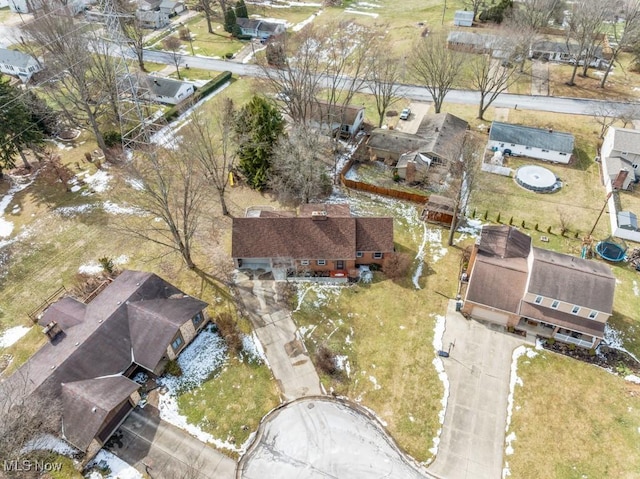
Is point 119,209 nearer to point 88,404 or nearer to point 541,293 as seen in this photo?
point 88,404

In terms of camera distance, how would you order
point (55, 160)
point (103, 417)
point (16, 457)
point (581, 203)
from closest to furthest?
1. point (16, 457)
2. point (103, 417)
3. point (581, 203)
4. point (55, 160)

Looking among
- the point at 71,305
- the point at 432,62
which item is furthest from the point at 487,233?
the point at 71,305

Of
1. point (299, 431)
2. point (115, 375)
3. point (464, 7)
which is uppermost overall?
point (464, 7)

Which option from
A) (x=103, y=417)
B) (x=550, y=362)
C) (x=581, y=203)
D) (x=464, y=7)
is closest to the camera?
(x=103, y=417)

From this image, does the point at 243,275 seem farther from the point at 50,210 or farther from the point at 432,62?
the point at 432,62

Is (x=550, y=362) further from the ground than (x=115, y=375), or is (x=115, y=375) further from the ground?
(x=115, y=375)

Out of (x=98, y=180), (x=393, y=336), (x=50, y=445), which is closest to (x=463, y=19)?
(x=98, y=180)

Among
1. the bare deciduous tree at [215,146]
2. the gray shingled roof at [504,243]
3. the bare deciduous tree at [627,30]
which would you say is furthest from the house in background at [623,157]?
the bare deciduous tree at [215,146]

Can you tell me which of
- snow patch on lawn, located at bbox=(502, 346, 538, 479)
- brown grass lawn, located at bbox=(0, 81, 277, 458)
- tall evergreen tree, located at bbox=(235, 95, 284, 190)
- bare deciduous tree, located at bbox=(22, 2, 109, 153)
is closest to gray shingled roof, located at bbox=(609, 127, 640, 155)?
snow patch on lawn, located at bbox=(502, 346, 538, 479)

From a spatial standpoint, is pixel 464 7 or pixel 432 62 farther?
pixel 464 7
